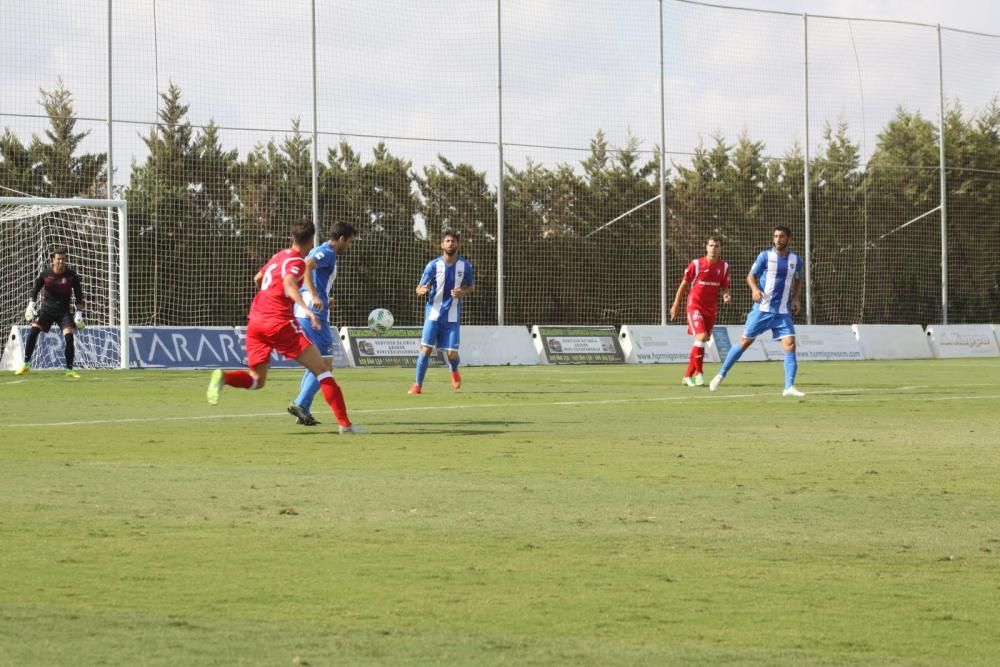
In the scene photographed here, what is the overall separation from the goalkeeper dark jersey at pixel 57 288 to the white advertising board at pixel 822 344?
1733cm

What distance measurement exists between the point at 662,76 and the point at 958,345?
434 inches

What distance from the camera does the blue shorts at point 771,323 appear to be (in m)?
21.1

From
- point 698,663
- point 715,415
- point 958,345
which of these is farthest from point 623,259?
point 698,663

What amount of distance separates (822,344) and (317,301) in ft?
87.5

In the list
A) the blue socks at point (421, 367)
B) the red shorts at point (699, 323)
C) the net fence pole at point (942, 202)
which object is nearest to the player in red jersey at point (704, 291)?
the red shorts at point (699, 323)

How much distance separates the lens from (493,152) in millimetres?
37406

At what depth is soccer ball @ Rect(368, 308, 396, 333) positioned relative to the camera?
34.2 metres

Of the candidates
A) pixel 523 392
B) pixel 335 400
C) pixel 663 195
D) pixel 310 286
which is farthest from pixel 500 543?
pixel 663 195

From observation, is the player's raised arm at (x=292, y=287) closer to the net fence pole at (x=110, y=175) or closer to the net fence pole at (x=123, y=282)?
the net fence pole at (x=123, y=282)

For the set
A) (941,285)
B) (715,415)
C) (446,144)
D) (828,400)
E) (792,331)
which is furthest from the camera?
(941,285)

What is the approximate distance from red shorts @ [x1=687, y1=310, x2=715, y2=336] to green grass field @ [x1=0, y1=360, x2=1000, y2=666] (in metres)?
8.66

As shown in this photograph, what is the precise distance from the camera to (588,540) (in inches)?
293

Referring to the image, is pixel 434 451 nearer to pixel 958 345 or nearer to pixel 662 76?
pixel 662 76

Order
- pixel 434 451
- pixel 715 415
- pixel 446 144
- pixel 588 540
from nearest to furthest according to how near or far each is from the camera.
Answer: pixel 588 540, pixel 434 451, pixel 715 415, pixel 446 144
